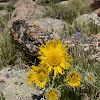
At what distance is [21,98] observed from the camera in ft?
5.14

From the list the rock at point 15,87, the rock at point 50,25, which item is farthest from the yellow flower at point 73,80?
the rock at point 50,25

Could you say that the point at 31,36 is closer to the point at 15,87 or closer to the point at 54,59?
the point at 15,87

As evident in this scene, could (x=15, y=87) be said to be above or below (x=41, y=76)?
below

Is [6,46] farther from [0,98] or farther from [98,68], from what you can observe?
[98,68]

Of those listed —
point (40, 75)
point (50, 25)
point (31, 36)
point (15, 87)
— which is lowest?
point (15, 87)

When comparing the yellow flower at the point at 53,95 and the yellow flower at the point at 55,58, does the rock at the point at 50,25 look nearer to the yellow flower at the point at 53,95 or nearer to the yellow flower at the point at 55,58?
the yellow flower at the point at 55,58

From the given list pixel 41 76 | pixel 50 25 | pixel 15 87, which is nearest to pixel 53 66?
pixel 41 76

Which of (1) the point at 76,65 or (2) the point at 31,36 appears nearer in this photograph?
(1) the point at 76,65

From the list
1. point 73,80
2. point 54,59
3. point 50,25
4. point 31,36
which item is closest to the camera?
point 54,59

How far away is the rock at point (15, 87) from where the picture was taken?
160 centimetres

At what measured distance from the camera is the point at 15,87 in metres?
1.70

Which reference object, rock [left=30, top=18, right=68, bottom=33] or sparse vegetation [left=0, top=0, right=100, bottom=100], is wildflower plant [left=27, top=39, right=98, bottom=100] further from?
rock [left=30, top=18, right=68, bottom=33]

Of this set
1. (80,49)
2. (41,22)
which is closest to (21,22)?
(41,22)

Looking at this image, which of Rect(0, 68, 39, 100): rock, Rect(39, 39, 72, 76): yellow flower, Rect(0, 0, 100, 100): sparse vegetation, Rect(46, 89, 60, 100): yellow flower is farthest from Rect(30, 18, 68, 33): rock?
Rect(46, 89, 60, 100): yellow flower
